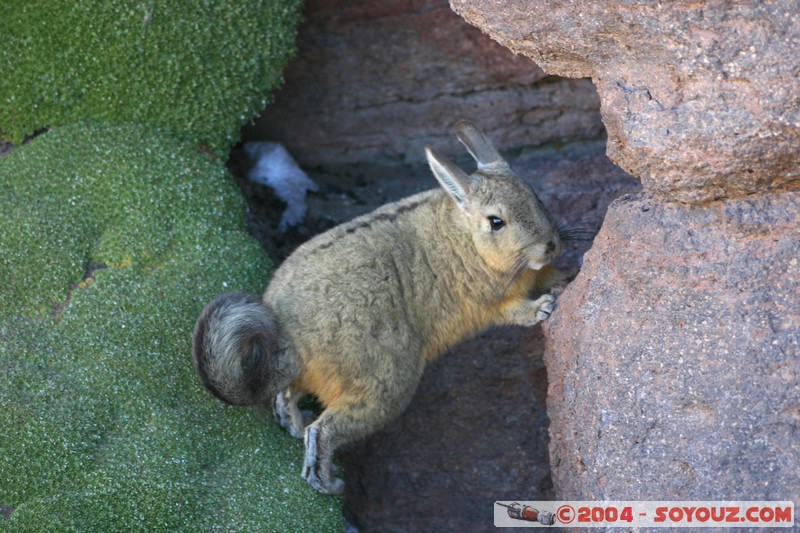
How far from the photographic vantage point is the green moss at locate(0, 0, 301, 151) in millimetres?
6508

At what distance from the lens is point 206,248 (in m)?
6.39

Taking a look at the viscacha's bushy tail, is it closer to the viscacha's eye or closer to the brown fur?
the brown fur

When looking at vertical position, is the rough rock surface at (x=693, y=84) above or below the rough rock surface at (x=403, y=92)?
above

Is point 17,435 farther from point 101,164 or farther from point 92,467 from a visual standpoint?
point 101,164

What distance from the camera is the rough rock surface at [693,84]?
13.6 ft

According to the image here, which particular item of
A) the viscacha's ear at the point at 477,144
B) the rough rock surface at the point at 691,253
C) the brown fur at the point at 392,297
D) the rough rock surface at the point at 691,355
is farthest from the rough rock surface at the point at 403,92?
the rough rock surface at the point at 691,355

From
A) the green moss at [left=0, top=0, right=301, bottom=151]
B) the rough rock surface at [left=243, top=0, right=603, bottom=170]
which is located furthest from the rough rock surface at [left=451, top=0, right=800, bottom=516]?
the rough rock surface at [left=243, top=0, right=603, bottom=170]

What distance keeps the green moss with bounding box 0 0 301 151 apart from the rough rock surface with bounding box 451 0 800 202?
108 inches

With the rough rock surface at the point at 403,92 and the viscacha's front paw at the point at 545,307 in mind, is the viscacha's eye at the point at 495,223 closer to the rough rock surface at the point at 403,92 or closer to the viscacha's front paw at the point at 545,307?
the viscacha's front paw at the point at 545,307

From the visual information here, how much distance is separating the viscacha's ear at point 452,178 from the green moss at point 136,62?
1.85 m

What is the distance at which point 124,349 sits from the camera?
5.74m

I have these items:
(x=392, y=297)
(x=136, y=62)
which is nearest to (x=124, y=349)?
(x=392, y=297)

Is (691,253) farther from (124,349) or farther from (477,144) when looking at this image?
(124,349)

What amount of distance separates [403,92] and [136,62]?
8.17ft
